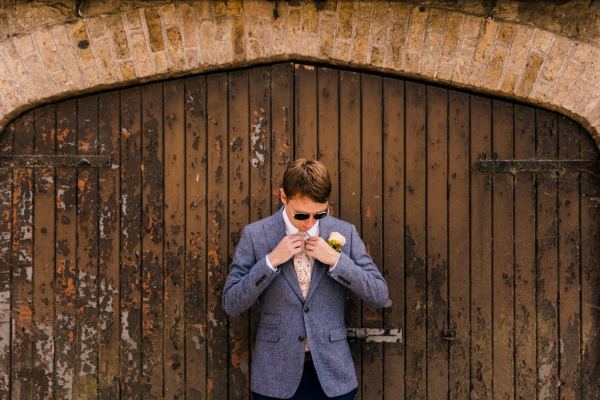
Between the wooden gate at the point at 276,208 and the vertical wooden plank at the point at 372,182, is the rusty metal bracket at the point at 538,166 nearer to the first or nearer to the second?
the wooden gate at the point at 276,208

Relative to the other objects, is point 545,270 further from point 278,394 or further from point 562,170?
point 278,394

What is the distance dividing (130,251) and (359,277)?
4.91 ft

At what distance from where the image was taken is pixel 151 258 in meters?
3.57

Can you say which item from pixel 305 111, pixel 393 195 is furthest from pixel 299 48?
pixel 393 195

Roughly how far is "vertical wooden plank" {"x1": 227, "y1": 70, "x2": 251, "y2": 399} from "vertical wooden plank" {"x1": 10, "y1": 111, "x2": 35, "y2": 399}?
1.19 meters

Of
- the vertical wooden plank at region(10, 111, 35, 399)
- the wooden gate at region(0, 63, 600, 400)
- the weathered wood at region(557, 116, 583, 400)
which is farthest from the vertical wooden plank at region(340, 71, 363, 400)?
the vertical wooden plank at region(10, 111, 35, 399)

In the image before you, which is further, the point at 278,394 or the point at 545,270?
the point at 545,270

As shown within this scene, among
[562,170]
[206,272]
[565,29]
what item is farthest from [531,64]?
[206,272]

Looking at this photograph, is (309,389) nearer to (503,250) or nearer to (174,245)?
(174,245)

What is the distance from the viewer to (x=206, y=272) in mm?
3576

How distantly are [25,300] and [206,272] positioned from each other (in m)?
1.08

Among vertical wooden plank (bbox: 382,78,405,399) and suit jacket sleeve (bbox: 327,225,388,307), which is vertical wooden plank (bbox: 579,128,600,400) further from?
suit jacket sleeve (bbox: 327,225,388,307)

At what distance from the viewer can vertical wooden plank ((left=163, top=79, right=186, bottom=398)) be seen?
11.7 feet

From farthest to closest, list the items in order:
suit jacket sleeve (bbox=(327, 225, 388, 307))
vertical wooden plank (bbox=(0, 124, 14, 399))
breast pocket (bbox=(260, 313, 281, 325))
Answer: vertical wooden plank (bbox=(0, 124, 14, 399)), breast pocket (bbox=(260, 313, 281, 325)), suit jacket sleeve (bbox=(327, 225, 388, 307))
